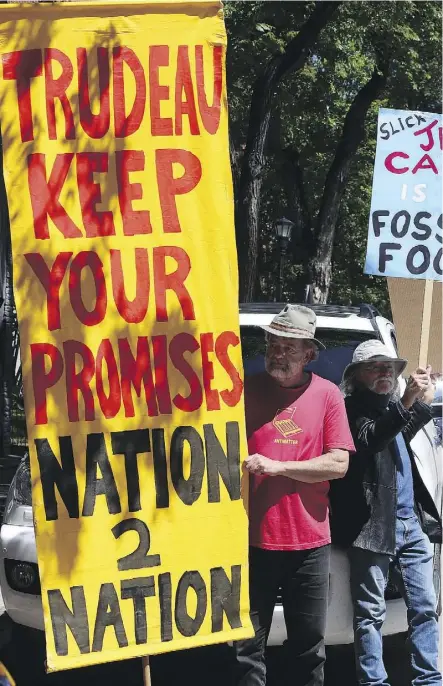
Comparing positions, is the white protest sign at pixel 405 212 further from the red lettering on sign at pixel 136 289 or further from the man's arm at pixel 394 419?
the red lettering on sign at pixel 136 289

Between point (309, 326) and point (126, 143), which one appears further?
point (309, 326)

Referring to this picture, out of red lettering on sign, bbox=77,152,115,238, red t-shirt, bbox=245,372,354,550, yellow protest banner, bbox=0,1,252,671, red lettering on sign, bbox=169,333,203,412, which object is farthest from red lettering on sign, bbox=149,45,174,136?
red t-shirt, bbox=245,372,354,550

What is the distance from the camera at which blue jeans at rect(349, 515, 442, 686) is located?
477 centimetres

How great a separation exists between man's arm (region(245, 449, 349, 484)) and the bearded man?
12.7 inches

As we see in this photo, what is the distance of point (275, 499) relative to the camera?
4422mm

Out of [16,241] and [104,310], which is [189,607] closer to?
[104,310]

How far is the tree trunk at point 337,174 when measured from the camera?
22328 millimetres

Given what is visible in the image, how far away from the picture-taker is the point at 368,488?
15.7 ft

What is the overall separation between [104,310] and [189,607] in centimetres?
117

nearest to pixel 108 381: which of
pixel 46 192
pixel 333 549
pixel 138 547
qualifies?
pixel 138 547

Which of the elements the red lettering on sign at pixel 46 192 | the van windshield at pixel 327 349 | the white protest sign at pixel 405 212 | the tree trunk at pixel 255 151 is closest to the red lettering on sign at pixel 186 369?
the red lettering on sign at pixel 46 192

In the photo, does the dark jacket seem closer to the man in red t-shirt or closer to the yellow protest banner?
the man in red t-shirt

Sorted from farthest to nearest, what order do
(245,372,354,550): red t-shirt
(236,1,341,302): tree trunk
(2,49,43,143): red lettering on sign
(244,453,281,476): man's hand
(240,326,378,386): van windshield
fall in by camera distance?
(236,1,341,302): tree trunk → (240,326,378,386): van windshield → (245,372,354,550): red t-shirt → (244,453,281,476): man's hand → (2,49,43,143): red lettering on sign

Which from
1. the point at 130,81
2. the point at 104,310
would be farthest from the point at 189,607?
the point at 130,81
